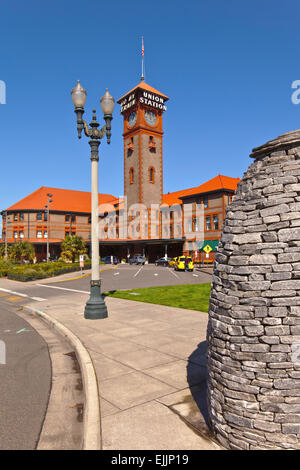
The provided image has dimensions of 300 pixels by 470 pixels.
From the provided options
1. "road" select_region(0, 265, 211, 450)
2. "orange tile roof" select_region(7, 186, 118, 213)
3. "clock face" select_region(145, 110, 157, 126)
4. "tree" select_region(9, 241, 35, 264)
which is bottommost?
"road" select_region(0, 265, 211, 450)

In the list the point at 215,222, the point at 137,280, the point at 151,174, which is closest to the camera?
the point at 137,280

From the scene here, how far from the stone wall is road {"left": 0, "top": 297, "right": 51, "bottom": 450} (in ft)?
8.02

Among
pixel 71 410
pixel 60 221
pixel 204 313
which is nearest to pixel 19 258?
pixel 60 221

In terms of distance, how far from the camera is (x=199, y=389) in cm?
526

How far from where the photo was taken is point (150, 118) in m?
61.3

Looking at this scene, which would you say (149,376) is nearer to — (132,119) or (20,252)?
(20,252)

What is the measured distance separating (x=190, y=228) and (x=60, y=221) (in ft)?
88.2

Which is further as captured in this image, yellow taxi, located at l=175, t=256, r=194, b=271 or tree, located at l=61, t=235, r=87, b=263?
tree, located at l=61, t=235, r=87, b=263

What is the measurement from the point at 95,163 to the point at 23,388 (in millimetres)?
7578

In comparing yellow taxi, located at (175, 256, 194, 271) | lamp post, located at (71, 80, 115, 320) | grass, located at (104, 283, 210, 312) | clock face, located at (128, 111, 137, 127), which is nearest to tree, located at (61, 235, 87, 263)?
yellow taxi, located at (175, 256, 194, 271)

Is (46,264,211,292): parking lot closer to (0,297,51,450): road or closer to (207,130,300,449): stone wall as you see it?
(0,297,51,450): road

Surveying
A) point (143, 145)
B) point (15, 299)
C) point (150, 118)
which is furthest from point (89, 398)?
point (150, 118)

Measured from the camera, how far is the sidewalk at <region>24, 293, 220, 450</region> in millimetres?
3903
